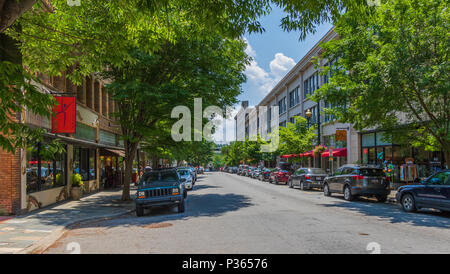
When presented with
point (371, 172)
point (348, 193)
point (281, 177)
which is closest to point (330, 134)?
point (281, 177)

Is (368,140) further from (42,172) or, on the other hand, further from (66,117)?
(42,172)

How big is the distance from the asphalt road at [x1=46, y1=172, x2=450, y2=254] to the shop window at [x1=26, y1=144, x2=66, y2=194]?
175 inches

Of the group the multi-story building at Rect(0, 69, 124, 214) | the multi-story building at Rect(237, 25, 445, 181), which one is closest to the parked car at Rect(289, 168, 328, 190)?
the multi-story building at Rect(237, 25, 445, 181)

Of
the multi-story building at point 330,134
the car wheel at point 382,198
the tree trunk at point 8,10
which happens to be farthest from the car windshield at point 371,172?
the tree trunk at point 8,10

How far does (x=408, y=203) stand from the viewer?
41.4 feet

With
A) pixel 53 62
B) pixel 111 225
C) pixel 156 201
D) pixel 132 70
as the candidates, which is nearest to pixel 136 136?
pixel 132 70

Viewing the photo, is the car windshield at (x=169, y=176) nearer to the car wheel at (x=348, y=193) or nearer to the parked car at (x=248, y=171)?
the car wheel at (x=348, y=193)

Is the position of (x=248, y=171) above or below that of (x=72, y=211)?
below

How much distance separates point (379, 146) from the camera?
83.3 ft

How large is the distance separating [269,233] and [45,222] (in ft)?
24.2

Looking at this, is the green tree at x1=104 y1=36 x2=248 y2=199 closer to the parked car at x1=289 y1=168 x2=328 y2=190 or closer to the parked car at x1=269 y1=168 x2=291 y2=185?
the parked car at x1=289 y1=168 x2=328 y2=190

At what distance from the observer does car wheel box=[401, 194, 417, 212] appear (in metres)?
12.3

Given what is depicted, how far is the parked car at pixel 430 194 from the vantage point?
439 inches

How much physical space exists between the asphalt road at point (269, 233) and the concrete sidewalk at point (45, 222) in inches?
17.2
